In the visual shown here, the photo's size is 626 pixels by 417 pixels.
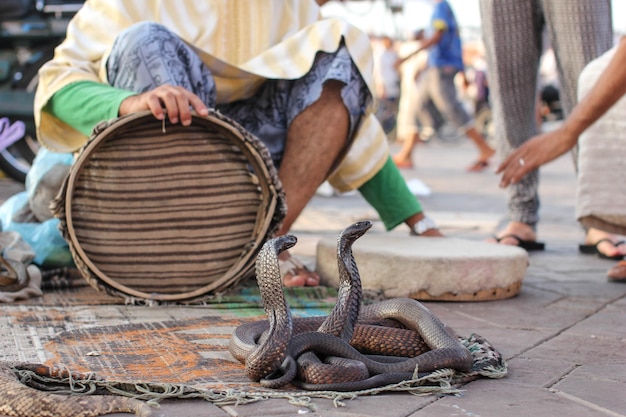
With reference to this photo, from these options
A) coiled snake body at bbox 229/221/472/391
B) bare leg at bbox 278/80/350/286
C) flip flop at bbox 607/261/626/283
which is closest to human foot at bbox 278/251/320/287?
bare leg at bbox 278/80/350/286

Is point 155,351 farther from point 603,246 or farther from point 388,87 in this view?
point 388,87

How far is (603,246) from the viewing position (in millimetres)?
3973

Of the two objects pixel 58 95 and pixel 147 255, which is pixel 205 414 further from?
pixel 58 95

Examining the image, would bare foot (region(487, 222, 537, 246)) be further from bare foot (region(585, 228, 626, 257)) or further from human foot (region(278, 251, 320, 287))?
human foot (region(278, 251, 320, 287))

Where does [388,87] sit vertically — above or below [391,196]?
below

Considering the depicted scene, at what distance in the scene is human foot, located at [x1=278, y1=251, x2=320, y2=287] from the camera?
3.12 m

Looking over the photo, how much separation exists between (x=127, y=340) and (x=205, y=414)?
61cm

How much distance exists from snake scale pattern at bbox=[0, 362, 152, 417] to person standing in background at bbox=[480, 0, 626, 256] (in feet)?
8.47

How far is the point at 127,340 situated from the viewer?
227 centimetres

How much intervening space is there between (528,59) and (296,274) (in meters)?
1.51

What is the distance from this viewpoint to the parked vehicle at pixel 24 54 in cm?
654

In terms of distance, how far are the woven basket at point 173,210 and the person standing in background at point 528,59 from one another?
5.11ft

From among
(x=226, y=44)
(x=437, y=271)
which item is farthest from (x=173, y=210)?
(x=437, y=271)

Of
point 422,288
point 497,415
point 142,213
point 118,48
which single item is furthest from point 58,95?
point 497,415
